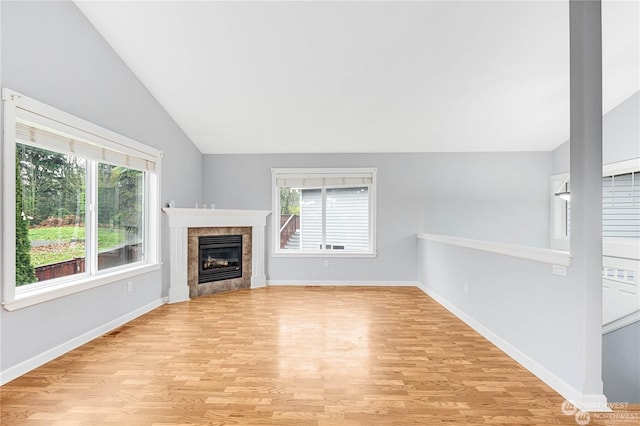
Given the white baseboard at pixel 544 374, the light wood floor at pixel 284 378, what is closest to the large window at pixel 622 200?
the white baseboard at pixel 544 374

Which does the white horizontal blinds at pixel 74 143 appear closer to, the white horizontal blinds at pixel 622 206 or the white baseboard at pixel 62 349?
the white baseboard at pixel 62 349

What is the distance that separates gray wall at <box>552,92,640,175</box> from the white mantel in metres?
5.19

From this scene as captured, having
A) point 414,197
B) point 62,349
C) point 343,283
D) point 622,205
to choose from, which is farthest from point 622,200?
point 62,349

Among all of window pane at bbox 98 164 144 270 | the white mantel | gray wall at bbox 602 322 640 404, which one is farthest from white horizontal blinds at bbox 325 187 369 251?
gray wall at bbox 602 322 640 404

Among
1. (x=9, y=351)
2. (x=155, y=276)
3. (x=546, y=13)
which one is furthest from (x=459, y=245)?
(x=9, y=351)

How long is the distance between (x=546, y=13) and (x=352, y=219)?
3846mm

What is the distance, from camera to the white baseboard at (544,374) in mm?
1970

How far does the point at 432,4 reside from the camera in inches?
112

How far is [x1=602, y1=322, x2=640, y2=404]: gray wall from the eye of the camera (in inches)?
→ 119

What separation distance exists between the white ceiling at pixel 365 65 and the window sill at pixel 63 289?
2.40 metres

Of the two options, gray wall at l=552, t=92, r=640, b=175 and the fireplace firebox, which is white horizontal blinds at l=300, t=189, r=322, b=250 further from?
gray wall at l=552, t=92, r=640, b=175

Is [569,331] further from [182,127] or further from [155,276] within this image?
[182,127]

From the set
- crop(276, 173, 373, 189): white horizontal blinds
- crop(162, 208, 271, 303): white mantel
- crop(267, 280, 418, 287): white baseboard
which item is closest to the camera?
crop(162, 208, 271, 303): white mantel

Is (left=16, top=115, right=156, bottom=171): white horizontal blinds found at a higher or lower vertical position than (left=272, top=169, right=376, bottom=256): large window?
higher
